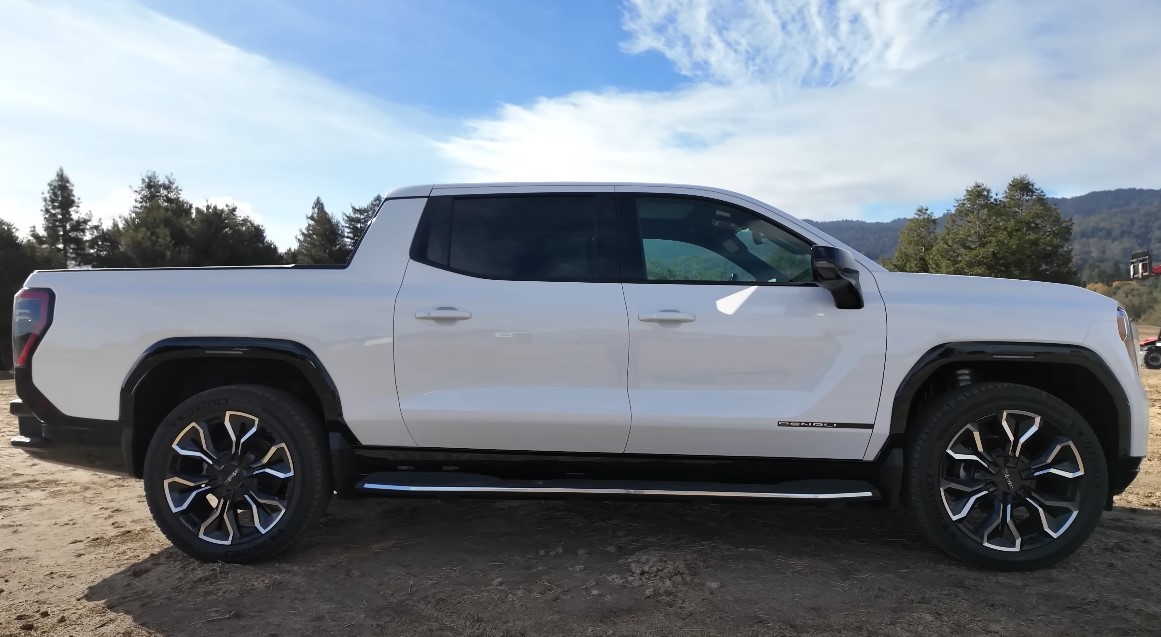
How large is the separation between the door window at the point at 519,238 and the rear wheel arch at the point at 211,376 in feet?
2.59

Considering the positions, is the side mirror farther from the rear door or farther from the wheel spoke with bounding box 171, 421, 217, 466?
the wheel spoke with bounding box 171, 421, 217, 466

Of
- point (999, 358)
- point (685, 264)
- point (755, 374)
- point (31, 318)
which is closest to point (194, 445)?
point (31, 318)

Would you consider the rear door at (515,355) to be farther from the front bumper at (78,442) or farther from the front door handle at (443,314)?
the front bumper at (78,442)

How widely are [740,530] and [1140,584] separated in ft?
5.79

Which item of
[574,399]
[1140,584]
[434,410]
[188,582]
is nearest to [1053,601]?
[1140,584]

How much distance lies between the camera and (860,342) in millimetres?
3137

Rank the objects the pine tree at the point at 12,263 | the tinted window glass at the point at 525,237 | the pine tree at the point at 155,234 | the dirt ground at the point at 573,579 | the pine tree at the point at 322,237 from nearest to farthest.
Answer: the dirt ground at the point at 573,579 < the tinted window glass at the point at 525,237 < the pine tree at the point at 12,263 < the pine tree at the point at 155,234 < the pine tree at the point at 322,237

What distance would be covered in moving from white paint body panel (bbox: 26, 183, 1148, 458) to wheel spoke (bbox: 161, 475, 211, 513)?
1.56ft

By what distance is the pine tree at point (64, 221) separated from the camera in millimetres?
52250

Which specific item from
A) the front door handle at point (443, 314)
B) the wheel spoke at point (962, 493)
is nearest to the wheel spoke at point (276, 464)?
the front door handle at point (443, 314)

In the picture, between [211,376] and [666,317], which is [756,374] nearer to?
[666,317]

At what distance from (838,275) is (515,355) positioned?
4.90 ft

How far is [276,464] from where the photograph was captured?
3285 millimetres

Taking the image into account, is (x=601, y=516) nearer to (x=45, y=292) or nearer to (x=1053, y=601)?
(x=1053, y=601)
